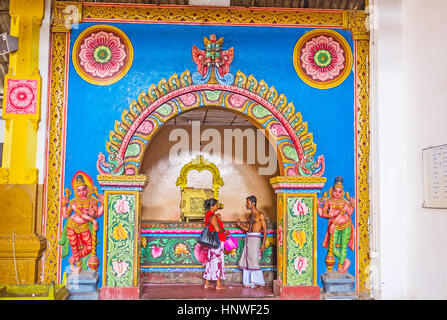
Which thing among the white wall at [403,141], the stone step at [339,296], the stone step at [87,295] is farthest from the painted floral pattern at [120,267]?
the white wall at [403,141]

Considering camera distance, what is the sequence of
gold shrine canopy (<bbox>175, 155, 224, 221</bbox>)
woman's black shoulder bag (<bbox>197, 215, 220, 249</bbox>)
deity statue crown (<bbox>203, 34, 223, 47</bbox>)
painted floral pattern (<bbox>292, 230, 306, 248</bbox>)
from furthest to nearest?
gold shrine canopy (<bbox>175, 155, 224, 221</bbox>)
woman's black shoulder bag (<bbox>197, 215, 220, 249</bbox>)
deity statue crown (<bbox>203, 34, 223, 47</bbox>)
painted floral pattern (<bbox>292, 230, 306, 248</bbox>)

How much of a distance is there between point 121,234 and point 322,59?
3710 millimetres

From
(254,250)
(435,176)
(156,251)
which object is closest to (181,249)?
(156,251)

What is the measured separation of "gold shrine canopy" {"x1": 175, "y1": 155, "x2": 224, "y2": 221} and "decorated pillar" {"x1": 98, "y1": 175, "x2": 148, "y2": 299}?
3419 mm

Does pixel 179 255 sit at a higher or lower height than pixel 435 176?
lower

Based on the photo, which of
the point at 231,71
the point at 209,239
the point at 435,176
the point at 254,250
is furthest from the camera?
the point at 254,250

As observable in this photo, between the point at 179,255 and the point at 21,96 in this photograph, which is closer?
the point at 21,96

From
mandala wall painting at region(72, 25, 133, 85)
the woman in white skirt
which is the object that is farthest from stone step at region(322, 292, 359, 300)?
mandala wall painting at region(72, 25, 133, 85)

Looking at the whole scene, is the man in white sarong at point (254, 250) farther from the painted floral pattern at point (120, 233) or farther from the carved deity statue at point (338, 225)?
the painted floral pattern at point (120, 233)

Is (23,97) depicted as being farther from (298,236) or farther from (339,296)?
(339,296)

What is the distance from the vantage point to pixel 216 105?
20.0 ft

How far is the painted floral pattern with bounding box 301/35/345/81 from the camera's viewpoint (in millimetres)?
6254

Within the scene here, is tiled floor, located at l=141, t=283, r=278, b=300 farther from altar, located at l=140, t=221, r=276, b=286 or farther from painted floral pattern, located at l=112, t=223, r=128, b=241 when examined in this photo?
painted floral pattern, located at l=112, t=223, r=128, b=241

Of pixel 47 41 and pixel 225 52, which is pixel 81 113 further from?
pixel 225 52
